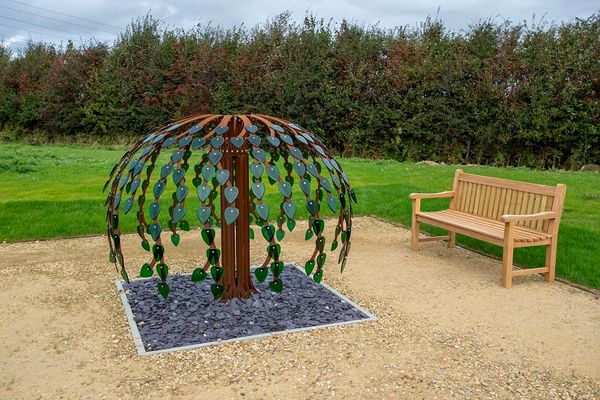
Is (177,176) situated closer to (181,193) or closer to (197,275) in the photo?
(181,193)

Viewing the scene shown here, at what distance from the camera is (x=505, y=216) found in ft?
19.1

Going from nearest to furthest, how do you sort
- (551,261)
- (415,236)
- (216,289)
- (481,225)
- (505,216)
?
(216,289) → (505,216) → (551,261) → (481,225) → (415,236)

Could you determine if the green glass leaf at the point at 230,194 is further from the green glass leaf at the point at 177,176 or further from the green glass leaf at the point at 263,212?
the green glass leaf at the point at 177,176

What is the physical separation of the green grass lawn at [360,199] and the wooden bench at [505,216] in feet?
1.71

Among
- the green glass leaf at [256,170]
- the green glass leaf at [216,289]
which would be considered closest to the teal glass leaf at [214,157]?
Answer: the green glass leaf at [256,170]

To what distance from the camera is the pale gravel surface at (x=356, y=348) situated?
3.71 meters

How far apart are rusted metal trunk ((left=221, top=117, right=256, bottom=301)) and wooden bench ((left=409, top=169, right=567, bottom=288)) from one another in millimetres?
2565

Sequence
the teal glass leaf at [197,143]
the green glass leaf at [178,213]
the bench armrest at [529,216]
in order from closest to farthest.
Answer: the green glass leaf at [178,213]
the teal glass leaf at [197,143]
the bench armrest at [529,216]

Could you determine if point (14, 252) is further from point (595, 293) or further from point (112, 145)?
point (112, 145)

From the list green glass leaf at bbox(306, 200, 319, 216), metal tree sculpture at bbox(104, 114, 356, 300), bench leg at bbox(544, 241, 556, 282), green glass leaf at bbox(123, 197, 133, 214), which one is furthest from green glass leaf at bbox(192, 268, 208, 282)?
bench leg at bbox(544, 241, 556, 282)

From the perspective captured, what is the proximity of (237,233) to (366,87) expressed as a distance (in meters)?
14.5

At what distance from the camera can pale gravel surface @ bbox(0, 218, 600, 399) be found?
3707mm

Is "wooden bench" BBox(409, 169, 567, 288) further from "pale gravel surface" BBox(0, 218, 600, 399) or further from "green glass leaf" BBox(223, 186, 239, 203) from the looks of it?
"green glass leaf" BBox(223, 186, 239, 203)

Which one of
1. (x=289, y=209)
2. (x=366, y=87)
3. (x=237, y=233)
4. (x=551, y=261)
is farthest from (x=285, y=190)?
(x=366, y=87)
